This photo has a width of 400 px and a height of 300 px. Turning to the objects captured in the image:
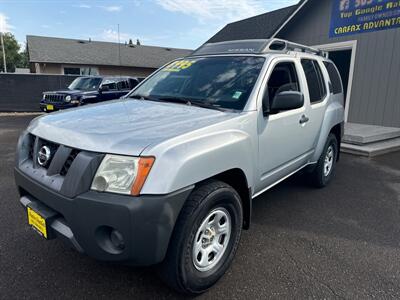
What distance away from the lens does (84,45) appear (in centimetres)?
2923

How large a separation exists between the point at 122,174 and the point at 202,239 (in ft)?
2.78

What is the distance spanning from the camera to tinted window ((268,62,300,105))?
330cm

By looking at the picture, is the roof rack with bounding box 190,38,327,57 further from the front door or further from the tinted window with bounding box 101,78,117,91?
the tinted window with bounding box 101,78,117,91

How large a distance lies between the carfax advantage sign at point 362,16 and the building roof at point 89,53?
22042 mm

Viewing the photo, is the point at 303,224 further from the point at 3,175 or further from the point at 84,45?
the point at 84,45

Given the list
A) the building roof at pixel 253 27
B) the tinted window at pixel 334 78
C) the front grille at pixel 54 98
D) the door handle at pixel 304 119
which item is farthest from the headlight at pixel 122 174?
the building roof at pixel 253 27

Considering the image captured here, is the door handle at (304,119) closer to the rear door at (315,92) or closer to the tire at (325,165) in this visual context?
the rear door at (315,92)

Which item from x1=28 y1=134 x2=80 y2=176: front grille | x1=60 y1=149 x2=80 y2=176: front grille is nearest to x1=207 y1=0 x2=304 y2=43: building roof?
x1=28 y1=134 x2=80 y2=176: front grille

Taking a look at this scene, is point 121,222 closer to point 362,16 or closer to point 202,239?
point 202,239

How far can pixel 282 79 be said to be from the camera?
3473 mm

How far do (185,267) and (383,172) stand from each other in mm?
4977

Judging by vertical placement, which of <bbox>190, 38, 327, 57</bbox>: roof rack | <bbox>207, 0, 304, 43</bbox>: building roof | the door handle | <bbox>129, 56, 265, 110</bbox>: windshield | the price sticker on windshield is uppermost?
<bbox>207, 0, 304, 43</bbox>: building roof

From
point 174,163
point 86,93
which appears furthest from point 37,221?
point 86,93

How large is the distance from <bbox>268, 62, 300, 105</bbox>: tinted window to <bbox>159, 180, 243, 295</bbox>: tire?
4.85 feet
